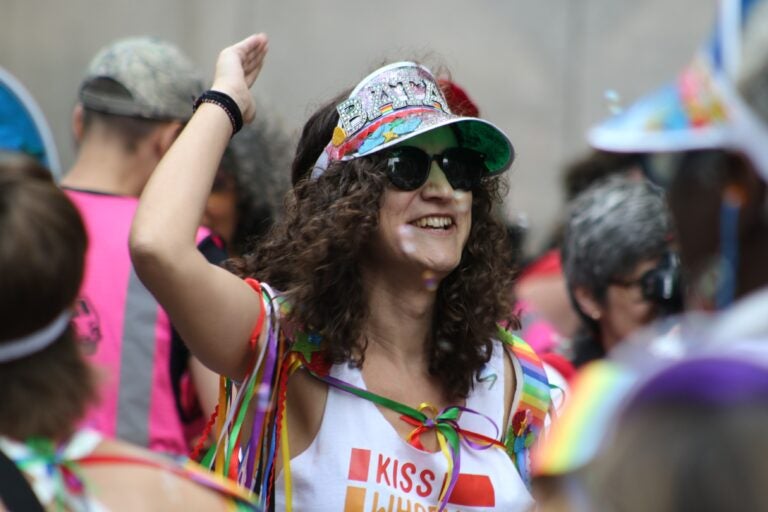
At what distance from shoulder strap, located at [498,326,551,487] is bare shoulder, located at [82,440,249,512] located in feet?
3.71

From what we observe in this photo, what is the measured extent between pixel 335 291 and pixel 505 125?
14.0 feet

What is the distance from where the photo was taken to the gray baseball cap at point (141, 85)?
155 inches

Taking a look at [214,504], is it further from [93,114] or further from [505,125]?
[505,125]

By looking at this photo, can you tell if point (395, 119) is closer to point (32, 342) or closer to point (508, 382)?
point (508, 382)

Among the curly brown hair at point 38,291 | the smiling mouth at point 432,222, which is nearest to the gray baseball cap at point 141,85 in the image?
the smiling mouth at point 432,222

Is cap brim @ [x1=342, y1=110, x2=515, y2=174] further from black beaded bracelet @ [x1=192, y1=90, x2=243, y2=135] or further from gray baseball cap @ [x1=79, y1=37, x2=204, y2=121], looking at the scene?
gray baseball cap @ [x1=79, y1=37, x2=204, y2=121]

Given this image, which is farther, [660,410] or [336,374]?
[336,374]

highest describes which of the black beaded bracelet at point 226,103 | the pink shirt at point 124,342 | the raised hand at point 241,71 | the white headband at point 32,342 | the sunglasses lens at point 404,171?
the raised hand at point 241,71

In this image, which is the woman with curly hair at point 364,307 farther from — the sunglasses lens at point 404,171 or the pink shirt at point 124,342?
the pink shirt at point 124,342

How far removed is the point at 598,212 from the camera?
13.9ft

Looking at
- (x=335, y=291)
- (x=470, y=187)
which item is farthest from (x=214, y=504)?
(x=470, y=187)

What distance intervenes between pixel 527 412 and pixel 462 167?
57 centimetres

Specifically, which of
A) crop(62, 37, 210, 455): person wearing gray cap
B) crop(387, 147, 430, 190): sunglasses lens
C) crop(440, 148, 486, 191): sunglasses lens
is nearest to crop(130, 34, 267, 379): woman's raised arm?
crop(387, 147, 430, 190): sunglasses lens

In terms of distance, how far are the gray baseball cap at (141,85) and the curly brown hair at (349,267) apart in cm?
93
